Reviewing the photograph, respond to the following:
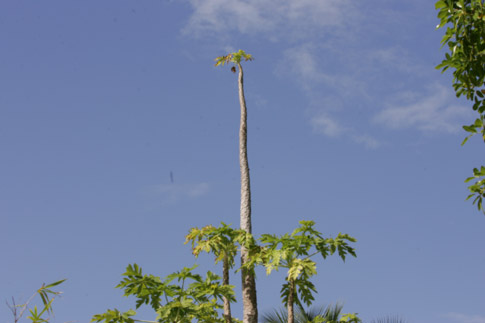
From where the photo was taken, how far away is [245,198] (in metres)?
12.3

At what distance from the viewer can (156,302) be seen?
10.8 metres

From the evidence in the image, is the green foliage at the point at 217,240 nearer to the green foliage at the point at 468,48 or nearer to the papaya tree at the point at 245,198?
the papaya tree at the point at 245,198

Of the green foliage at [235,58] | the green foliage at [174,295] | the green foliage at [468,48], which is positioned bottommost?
the green foliage at [174,295]

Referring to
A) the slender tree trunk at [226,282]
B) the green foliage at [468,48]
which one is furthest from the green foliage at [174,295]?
the green foliage at [468,48]

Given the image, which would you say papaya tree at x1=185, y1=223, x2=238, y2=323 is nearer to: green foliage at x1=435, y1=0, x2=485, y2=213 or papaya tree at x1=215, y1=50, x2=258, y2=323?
papaya tree at x1=215, y1=50, x2=258, y2=323

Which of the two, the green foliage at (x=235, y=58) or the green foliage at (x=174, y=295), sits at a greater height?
the green foliage at (x=235, y=58)

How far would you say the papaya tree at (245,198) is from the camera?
11.5 meters

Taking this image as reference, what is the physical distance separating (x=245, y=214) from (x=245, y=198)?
362 millimetres

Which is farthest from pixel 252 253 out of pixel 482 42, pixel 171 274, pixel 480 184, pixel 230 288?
pixel 482 42

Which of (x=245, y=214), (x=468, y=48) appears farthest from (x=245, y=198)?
(x=468, y=48)

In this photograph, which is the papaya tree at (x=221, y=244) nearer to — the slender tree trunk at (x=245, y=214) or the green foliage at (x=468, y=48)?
the slender tree trunk at (x=245, y=214)

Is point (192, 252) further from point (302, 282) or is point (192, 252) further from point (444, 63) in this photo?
point (444, 63)

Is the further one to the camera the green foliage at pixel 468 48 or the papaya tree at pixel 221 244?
the papaya tree at pixel 221 244

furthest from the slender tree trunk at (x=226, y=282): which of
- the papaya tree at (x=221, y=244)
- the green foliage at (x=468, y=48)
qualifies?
the green foliage at (x=468, y=48)
